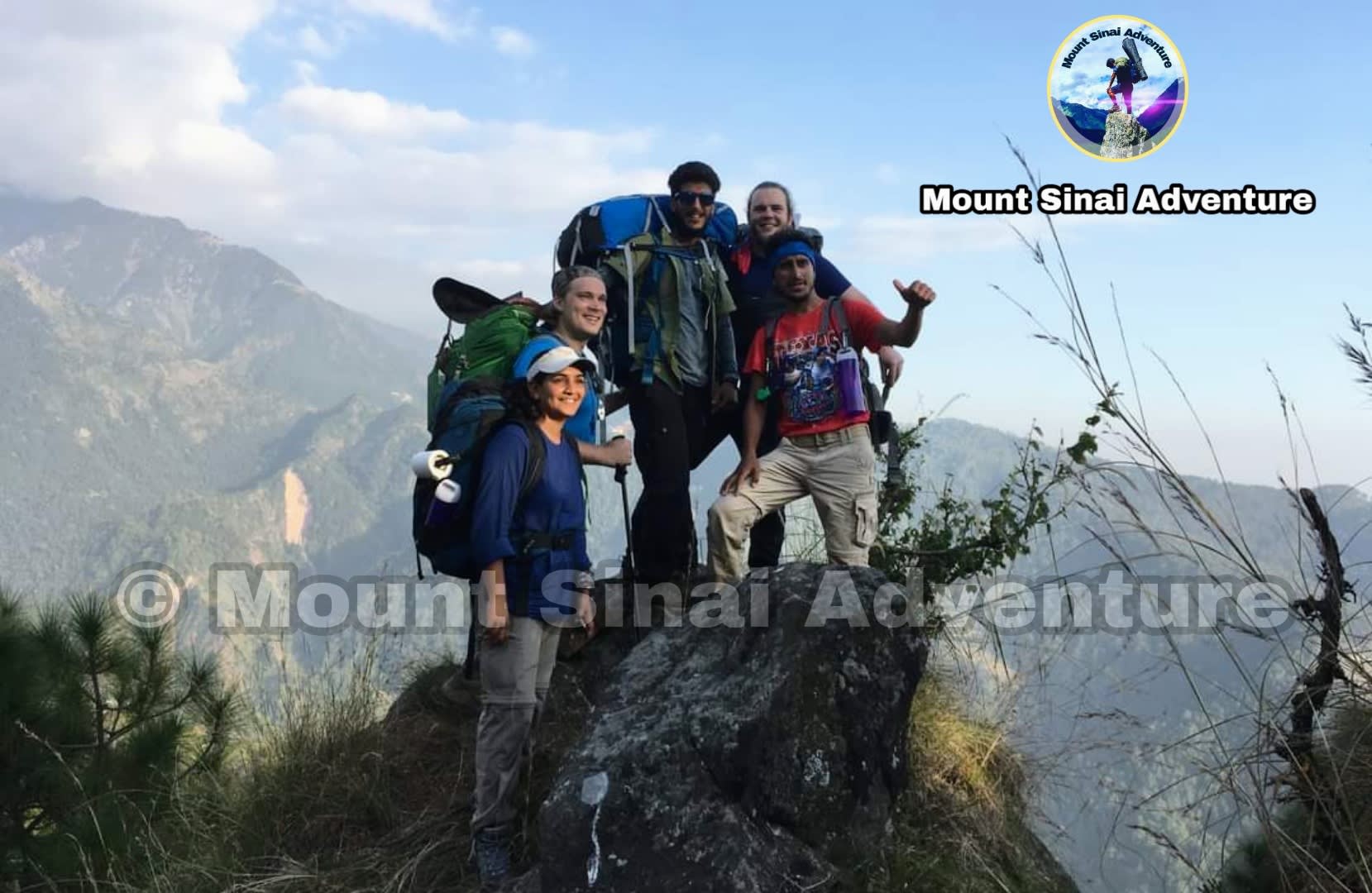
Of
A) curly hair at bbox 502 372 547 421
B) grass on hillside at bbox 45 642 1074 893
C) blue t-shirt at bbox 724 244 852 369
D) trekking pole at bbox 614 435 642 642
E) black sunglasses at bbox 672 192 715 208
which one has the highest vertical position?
black sunglasses at bbox 672 192 715 208

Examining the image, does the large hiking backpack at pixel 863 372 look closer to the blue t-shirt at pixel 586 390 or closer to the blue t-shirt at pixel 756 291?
the blue t-shirt at pixel 756 291

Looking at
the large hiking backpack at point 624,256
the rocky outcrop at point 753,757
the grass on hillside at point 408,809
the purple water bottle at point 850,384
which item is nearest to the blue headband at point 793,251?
the large hiking backpack at point 624,256

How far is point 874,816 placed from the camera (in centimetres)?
404

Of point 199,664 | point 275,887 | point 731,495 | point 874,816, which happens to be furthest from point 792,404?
point 199,664

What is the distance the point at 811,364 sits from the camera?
16.4 feet

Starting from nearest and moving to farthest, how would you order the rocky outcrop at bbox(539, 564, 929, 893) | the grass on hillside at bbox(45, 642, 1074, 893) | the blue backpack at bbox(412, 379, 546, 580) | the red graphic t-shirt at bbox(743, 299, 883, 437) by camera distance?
the rocky outcrop at bbox(539, 564, 929, 893) < the blue backpack at bbox(412, 379, 546, 580) < the grass on hillside at bbox(45, 642, 1074, 893) < the red graphic t-shirt at bbox(743, 299, 883, 437)

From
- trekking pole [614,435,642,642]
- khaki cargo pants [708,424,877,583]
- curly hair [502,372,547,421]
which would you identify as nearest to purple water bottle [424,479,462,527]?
curly hair [502,372,547,421]

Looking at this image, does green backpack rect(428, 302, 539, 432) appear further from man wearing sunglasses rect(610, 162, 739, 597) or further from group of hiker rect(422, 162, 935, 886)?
man wearing sunglasses rect(610, 162, 739, 597)

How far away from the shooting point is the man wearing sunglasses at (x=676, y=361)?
16.9ft

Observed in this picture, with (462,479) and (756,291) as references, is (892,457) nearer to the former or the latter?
(756,291)

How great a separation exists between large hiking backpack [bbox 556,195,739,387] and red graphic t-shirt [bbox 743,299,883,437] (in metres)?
0.67

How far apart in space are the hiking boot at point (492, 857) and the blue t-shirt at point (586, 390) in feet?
6.19

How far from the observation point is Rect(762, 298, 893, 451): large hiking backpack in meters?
5.07

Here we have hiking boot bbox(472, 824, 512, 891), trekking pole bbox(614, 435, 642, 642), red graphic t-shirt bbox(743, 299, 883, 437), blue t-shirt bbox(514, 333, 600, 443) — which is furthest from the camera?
red graphic t-shirt bbox(743, 299, 883, 437)
